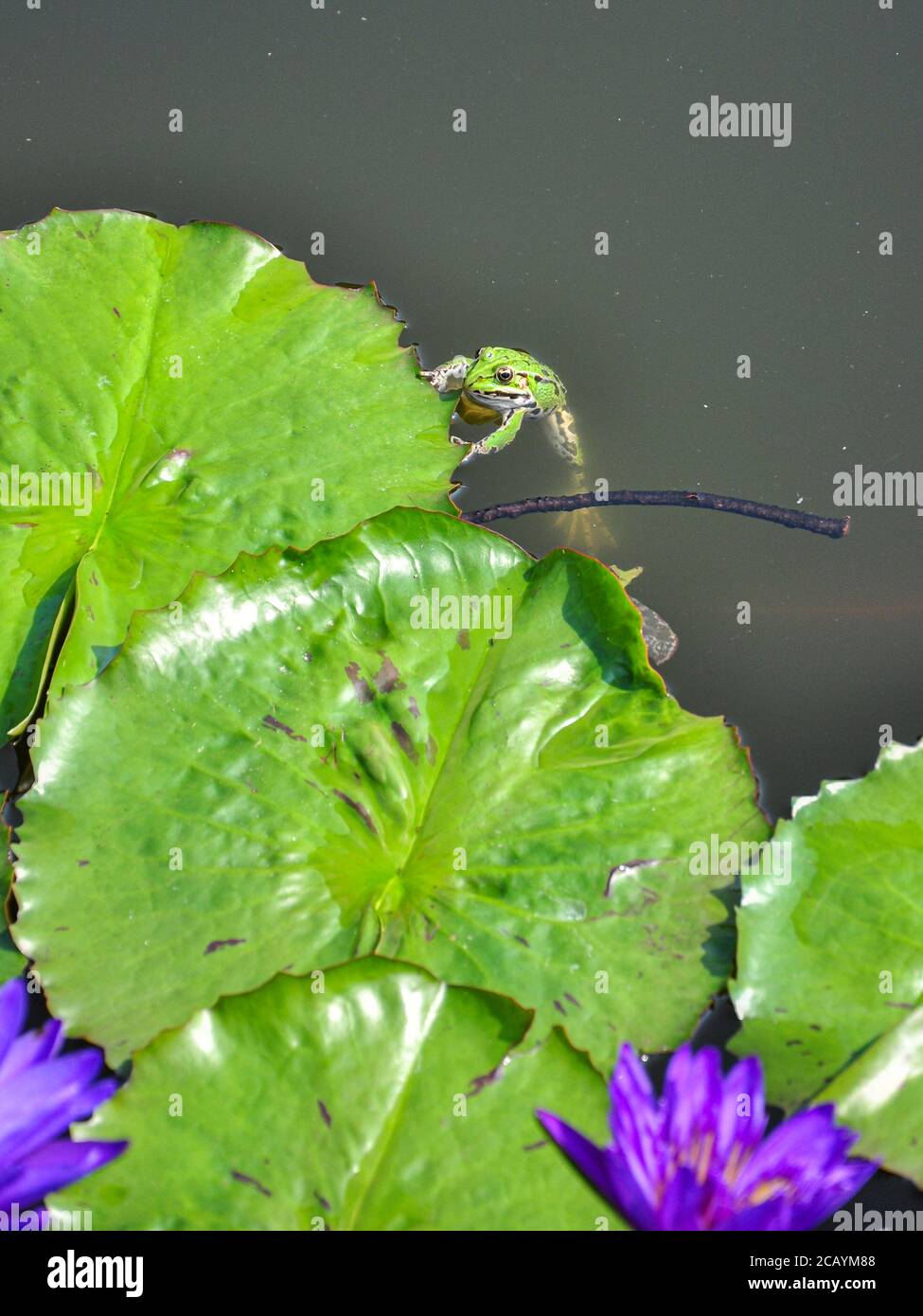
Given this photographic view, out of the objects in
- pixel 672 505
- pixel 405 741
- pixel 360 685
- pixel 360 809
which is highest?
pixel 672 505

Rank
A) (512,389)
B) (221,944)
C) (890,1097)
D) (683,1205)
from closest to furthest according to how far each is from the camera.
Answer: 1. (683,1205)
2. (890,1097)
3. (221,944)
4. (512,389)

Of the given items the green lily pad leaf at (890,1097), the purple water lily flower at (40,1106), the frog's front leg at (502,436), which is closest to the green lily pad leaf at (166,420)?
the purple water lily flower at (40,1106)

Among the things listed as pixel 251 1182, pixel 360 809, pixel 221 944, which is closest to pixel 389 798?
pixel 360 809

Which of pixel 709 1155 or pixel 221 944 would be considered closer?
pixel 709 1155

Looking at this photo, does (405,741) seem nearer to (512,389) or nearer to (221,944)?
(221,944)

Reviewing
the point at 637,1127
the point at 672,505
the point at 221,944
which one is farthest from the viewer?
the point at 672,505

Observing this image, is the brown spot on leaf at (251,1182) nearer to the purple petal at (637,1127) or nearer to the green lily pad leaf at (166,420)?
the purple petal at (637,1127)
